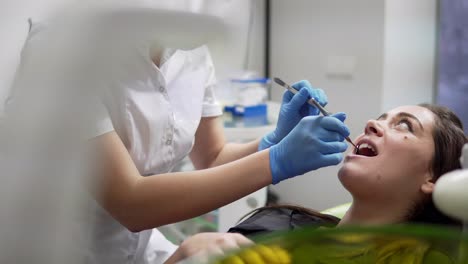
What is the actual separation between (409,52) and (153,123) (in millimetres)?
1744

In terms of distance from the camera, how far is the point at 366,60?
2.58 metres

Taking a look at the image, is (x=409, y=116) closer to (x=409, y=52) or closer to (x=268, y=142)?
(x=268, y=142)

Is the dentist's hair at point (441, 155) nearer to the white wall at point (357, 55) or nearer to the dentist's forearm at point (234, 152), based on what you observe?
the dentist's forearm at point (234, 152)

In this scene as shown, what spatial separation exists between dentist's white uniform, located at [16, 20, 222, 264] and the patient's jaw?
1.37 feet

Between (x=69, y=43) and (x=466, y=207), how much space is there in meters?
0.37

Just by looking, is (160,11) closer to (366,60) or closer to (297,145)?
(297,145)

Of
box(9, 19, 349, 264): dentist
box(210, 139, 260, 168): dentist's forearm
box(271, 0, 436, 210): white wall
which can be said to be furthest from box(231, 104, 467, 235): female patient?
box(271, 0, 436, 210): white wall

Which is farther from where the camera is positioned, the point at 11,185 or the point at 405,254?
the point at 405,254

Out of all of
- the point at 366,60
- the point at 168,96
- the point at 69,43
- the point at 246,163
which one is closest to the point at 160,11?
the point at 69,43

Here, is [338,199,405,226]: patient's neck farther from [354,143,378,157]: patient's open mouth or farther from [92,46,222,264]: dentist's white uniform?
[92,46,222,264]: dentist's white uniform

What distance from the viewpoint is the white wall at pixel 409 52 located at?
8.20 ft

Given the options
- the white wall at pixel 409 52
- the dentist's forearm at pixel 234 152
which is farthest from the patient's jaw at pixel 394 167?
the white wall at pixel 409 52

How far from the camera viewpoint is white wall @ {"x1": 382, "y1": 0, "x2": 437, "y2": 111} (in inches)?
98.4

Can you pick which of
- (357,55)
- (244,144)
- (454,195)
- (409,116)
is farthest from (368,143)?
(357,55)
